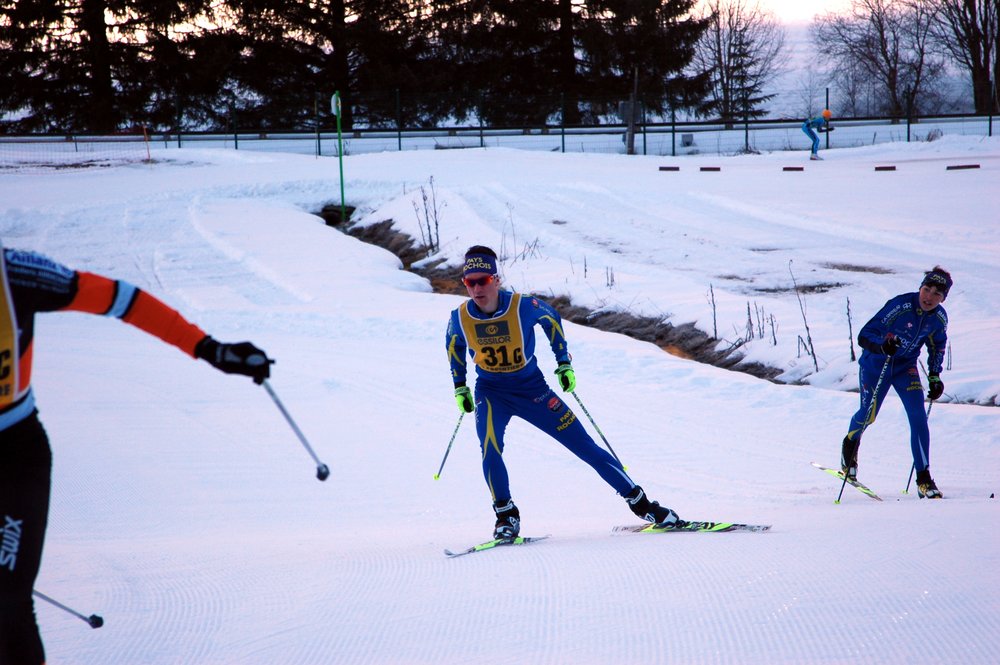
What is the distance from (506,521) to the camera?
20.0ft

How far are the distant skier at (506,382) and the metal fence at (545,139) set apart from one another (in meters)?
27.7

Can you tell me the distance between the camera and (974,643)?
11.5 feet

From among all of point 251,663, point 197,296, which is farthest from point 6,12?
point 251,663

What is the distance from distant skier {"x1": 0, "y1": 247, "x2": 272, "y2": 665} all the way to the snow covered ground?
972 mm

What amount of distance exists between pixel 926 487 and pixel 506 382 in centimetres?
374

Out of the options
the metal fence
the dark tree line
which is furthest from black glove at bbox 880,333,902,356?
the dark tree line

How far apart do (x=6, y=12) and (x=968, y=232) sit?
3751 cm

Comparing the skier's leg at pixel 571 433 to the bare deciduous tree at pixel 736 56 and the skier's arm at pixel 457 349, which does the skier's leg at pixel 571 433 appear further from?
the bare deciduous tree at pixel 736 56

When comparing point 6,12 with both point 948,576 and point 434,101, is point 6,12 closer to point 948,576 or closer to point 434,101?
point 434,101

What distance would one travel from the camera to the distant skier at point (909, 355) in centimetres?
771

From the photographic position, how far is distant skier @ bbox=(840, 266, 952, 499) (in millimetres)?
7711

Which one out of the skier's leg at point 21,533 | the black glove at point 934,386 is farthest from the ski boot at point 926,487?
the skier's leg at point 21,533

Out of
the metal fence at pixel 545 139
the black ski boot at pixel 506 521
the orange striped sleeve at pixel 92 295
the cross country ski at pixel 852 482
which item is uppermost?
the metal fence at pixel 545 139

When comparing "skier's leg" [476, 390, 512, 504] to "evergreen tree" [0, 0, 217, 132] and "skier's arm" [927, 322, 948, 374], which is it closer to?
"skier's arm" [927, 322, 948, 374]
